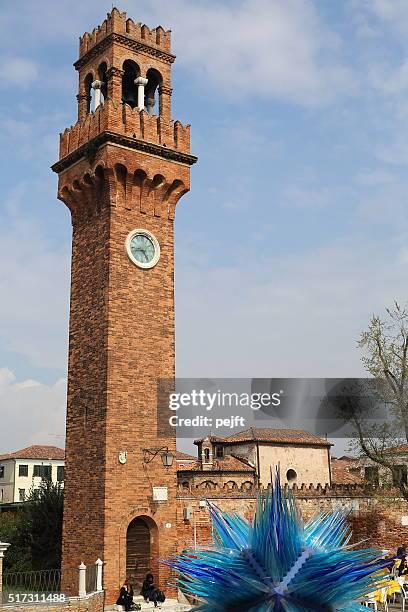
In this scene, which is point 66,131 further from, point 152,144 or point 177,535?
point 177,535

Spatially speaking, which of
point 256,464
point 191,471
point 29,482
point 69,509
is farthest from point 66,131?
point 29,482

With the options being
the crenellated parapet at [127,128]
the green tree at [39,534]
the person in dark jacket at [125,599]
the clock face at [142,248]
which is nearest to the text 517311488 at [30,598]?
the person in dark jacket at [125,599]

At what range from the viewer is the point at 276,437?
41.4 m

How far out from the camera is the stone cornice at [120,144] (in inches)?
873

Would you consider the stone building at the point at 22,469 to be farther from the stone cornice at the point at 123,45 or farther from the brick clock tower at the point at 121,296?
the stone cornice at the point at 123,45

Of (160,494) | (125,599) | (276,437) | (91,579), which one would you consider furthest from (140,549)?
(276,437)

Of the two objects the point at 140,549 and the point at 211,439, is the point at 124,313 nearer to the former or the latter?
the point at 140,549

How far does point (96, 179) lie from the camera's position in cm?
2261

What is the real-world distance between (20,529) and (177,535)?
22.8 feet

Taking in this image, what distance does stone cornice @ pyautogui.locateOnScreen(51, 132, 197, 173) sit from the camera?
2217 centimetres

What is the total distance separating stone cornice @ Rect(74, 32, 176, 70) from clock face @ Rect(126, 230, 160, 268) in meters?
6.16

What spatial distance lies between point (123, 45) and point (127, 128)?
2.97m

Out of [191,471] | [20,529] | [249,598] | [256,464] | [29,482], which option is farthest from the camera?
[29,482]

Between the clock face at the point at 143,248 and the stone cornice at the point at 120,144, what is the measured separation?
2636 mm
